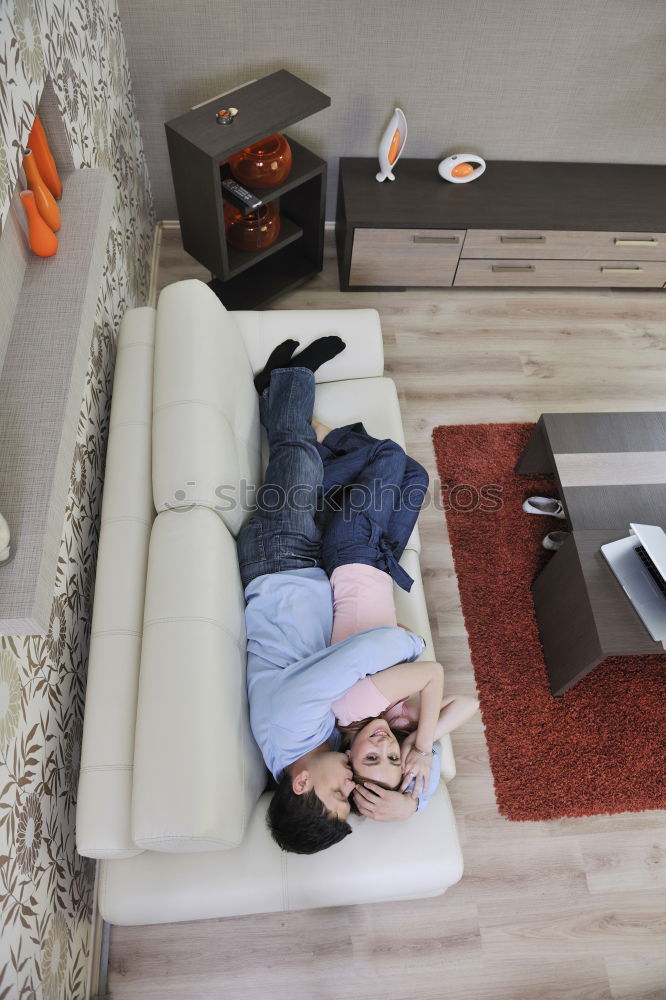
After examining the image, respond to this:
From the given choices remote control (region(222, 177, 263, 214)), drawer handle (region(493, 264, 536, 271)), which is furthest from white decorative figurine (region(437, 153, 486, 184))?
remote control (region(222, 177, 263, 214))

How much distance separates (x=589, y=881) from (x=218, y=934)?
1.05m

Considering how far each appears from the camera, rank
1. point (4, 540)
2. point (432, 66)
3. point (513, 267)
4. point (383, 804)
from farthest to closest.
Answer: point (513, 267) < point (432, 66) < point (383, 804) < point (4, 540)

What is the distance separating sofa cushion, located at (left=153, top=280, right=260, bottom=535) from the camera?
1.61 metres

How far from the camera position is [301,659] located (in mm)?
1645

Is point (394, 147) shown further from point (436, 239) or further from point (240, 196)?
point (240, 196)

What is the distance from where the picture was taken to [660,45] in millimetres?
2596

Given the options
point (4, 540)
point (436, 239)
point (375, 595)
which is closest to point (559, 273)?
point (436, 239)

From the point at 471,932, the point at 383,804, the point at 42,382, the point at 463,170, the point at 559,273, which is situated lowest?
the point at 471,932

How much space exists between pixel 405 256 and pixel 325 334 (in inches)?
34.0

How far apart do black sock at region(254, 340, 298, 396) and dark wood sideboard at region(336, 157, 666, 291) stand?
0.85 meters

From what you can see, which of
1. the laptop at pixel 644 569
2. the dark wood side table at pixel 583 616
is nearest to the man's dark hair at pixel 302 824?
the dark wood side table at pixel 583 616

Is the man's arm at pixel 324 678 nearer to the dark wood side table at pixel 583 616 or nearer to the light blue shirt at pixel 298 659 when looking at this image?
the light blue shirt at pixel 298 659

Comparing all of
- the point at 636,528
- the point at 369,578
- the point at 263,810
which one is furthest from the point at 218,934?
the point at 636,528

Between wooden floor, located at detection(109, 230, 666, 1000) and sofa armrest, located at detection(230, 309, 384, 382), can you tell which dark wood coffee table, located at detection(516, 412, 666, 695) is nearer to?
wooden floor, located at detection(109, 230, 666, 1000)
